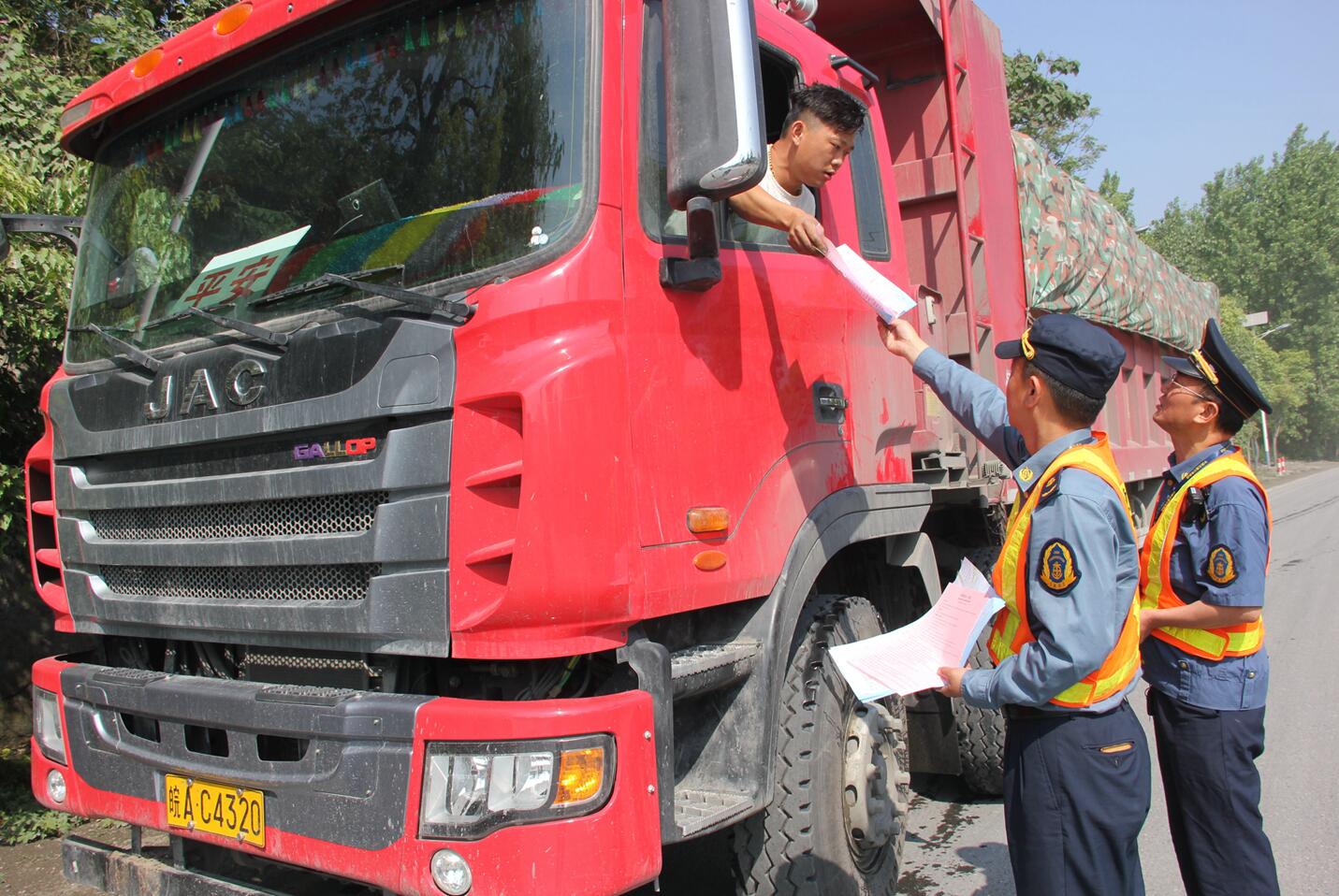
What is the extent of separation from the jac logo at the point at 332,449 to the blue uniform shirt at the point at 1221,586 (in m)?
2.32

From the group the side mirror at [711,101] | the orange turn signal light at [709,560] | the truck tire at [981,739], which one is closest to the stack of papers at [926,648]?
the orange turn signal light at [709,560]

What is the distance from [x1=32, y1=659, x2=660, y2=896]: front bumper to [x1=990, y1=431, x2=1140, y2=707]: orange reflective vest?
0.84 metres

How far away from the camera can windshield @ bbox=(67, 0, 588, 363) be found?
2.52 meters

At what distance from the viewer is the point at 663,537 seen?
2479 mm

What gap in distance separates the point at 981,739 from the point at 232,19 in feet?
13.0

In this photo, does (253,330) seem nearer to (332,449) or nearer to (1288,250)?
(332,449)

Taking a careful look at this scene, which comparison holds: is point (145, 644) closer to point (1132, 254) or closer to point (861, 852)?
point (861, 852)

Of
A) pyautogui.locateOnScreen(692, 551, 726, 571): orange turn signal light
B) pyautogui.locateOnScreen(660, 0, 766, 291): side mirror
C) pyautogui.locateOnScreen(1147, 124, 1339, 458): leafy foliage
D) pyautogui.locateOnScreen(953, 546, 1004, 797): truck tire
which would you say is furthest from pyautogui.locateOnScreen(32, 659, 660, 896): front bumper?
pyautogui.locateOnScreen(1147, 124, 1339, 458): leafy foliage

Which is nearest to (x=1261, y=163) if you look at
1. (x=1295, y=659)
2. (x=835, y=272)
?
(x=1295, y=659)

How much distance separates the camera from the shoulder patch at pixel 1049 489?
7.16 feet

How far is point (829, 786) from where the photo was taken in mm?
2914

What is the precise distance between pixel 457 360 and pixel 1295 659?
752 centimetres

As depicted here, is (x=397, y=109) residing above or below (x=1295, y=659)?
above

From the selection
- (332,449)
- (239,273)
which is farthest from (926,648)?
(239,273)
